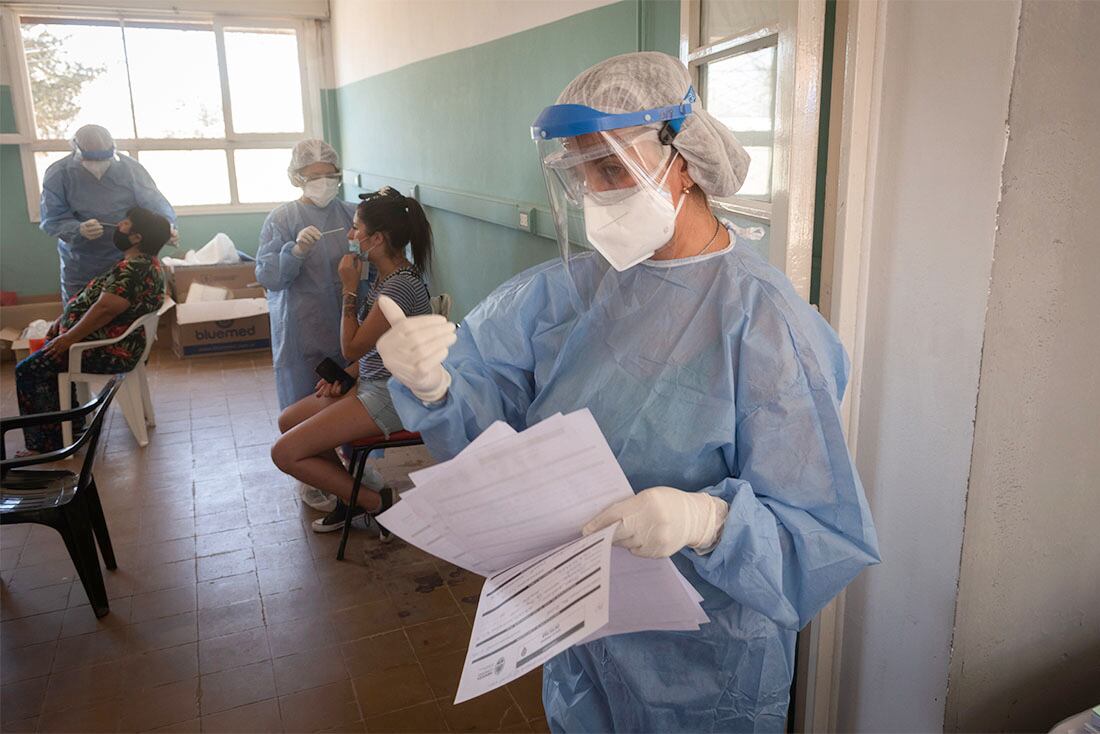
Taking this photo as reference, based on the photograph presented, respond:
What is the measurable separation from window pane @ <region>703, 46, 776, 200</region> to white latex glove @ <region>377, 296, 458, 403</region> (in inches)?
30.2

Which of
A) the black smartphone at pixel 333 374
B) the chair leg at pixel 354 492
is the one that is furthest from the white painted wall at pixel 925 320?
the black smartphone at pixel 333 374

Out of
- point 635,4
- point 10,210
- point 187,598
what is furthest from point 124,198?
point 635,4

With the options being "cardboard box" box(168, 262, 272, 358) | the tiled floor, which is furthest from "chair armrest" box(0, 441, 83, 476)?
"cardboard box" box(168, 262, 272, 358)

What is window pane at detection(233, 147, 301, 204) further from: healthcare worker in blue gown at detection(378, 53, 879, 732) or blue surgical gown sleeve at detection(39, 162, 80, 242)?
healthcare worker in blue gown at detection(378, 53, 879, 732)

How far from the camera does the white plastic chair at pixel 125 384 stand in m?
3.73

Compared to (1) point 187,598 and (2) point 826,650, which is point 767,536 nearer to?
(2) point 826,650

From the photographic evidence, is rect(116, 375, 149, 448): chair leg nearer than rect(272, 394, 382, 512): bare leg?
No

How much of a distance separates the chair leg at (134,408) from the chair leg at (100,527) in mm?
1274

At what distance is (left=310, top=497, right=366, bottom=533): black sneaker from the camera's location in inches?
120

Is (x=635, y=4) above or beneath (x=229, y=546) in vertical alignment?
above

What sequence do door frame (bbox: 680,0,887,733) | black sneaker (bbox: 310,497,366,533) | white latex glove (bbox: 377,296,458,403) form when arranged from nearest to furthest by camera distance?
1. white latex glove (bbox: 377,296,458,403)
2. door frame (bbox: 680,0,887,733)
3. black sneaker (bbox: 310,497,366,533)

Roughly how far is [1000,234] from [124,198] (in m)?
4.60

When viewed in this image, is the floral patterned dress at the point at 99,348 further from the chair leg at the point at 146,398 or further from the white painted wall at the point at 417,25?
the white painted wall at the point at 417,25

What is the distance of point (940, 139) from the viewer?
1.22m
